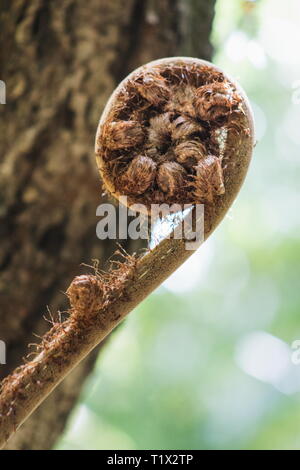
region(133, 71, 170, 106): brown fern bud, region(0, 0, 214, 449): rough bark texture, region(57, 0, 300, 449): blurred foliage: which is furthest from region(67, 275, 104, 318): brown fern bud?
region(57, 0, 300, 449): blurred foliage

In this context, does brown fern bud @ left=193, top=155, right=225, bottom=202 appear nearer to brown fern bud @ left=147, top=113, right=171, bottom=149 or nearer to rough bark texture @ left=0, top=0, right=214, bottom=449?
brown fern bud @ left=147, top=113, right=171, bottom=149

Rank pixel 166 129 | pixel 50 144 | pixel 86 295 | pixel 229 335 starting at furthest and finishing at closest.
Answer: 1. pixel 229 335
2. pixel 50 144
3. pixel 166 129
4. pixel 86 295

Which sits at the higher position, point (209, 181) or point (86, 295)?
point (209, 181)

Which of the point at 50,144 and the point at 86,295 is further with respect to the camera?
the point at 50,144

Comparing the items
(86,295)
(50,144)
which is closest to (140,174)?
(86,295)

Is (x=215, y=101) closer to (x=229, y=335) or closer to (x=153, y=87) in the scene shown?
(x=153, y=87)

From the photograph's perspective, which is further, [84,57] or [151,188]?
[84,57]
